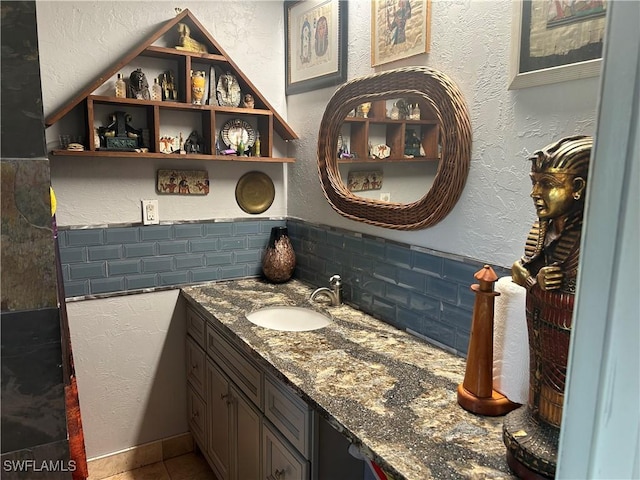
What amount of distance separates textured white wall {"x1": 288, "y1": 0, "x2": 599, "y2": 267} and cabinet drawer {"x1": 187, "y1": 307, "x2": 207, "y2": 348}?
1.09 meters

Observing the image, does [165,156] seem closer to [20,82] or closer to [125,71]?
[125,71]

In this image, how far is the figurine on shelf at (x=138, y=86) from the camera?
2.04 metres

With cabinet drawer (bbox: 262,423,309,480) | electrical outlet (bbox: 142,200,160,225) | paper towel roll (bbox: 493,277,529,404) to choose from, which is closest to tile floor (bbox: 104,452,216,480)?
cabinet drawer (bbox: 262,423,309,480)

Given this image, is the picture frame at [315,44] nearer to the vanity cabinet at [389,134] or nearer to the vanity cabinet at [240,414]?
the vanity cabinet at [389,134]

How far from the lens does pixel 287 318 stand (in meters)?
2.04

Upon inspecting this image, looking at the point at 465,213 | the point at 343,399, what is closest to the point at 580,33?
the point at 465,213

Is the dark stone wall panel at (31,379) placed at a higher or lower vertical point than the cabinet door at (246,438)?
higher

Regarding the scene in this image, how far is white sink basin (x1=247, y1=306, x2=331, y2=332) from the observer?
1.98 metres

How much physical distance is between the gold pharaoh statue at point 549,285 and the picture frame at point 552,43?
15.8 inches

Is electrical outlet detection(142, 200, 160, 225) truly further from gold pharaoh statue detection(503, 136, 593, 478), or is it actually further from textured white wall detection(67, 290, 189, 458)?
gold pharaoh statue detection(503, 136, 593, 478)

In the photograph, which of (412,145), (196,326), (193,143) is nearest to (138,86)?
(193,143)

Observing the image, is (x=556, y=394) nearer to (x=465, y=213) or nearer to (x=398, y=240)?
(x=465, y=213)

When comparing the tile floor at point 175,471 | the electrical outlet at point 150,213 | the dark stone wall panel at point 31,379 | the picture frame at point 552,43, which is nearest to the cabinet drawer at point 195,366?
the tile floor at point 175,471

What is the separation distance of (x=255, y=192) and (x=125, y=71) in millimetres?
817
